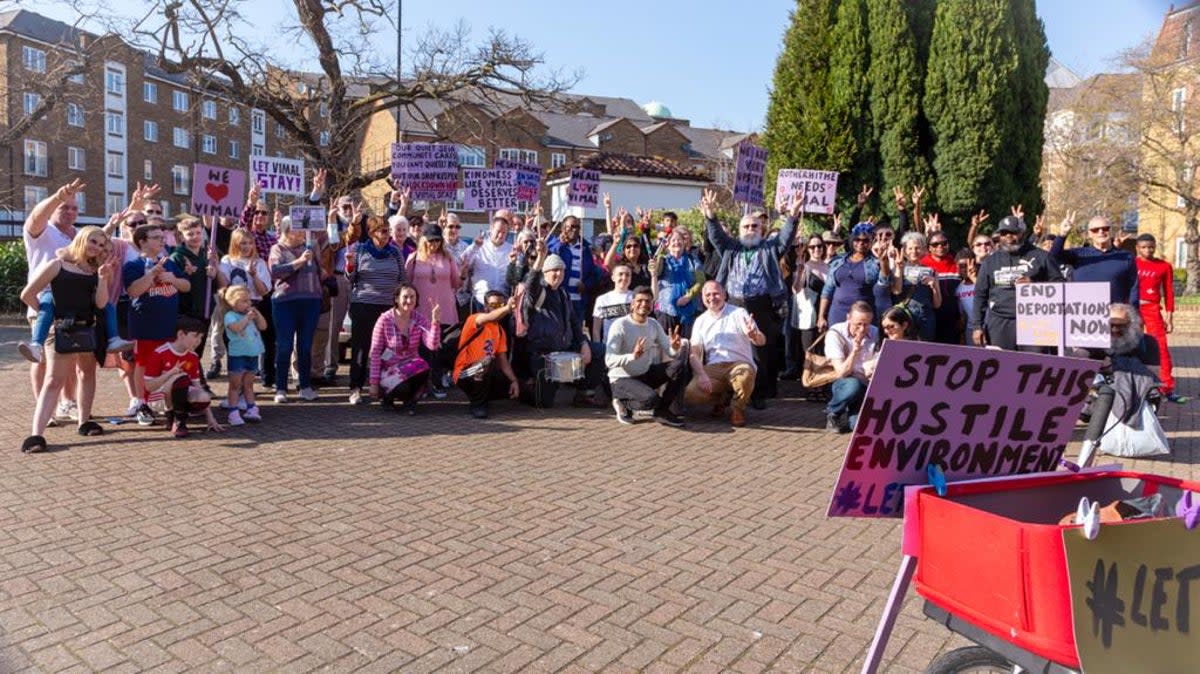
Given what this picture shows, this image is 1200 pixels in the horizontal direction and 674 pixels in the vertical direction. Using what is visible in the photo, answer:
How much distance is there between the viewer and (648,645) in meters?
3.75

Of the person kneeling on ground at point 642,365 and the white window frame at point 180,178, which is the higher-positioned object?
the white window frame at point 180,178

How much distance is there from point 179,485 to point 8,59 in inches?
1824

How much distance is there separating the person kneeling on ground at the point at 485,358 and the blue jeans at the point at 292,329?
5.25 feet

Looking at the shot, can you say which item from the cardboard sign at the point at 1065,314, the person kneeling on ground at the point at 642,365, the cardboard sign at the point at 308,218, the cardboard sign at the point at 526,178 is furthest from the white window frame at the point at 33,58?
the cardboard sign at the point at 1065,314

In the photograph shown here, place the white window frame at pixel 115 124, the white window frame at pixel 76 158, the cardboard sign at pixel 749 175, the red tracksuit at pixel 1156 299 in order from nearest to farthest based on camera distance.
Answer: the red tracksuit at pixel 1156 299
the cardboard sign at pixel 749 175
the white window frame at pixel 76 158
the white window frame at pixel 115 124

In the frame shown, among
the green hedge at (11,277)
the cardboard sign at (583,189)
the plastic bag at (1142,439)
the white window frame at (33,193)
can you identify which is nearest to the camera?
the plastic bag at (1142,439)

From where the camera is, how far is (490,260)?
10117 mm

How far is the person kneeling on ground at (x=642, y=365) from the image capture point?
8.63 meters

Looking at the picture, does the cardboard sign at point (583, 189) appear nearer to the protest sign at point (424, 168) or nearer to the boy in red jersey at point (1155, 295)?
the protest sign at point (424, 168)

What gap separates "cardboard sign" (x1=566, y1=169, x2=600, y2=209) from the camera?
40.9 ft

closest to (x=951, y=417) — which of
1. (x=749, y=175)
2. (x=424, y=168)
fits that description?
(x=749, y=175)

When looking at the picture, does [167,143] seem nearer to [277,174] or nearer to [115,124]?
[115,124]

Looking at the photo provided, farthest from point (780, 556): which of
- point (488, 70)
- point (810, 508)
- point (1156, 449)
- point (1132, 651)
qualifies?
point (488, 70)

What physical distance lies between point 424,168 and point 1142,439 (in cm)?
990
